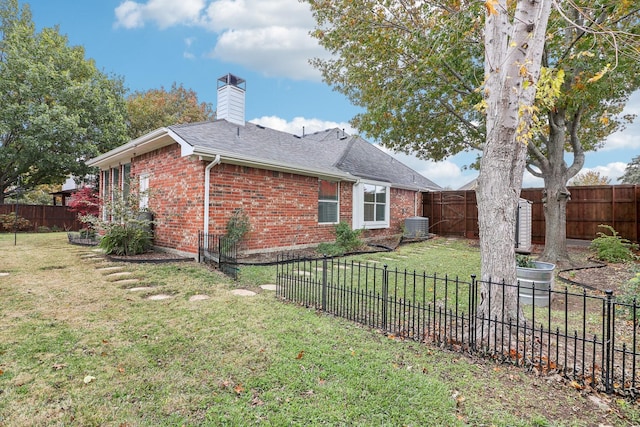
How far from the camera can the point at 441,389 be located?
8.31 feet

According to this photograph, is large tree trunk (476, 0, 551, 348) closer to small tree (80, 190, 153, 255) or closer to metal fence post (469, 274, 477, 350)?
metal fence post (469, 274, 477, 350)

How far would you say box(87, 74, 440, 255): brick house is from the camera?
7785 mm

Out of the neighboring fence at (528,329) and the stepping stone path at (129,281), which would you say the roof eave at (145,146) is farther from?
the neighboring fence at (528,329)

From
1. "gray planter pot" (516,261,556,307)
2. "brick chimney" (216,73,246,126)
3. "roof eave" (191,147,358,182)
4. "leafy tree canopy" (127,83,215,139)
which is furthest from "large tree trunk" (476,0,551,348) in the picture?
"leafy tree canopy" (127,83,215,139)

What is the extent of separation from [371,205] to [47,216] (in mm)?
18476

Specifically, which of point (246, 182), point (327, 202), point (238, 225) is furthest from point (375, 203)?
point (238, 225)

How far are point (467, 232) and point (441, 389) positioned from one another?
14.4m

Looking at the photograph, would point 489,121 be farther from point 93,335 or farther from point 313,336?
point 93,335

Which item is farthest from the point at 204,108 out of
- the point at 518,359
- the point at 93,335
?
the point at 518,359

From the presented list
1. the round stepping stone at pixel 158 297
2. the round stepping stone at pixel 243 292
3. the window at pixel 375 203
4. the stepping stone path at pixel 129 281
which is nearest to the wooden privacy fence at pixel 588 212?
the window at pixel 375 203

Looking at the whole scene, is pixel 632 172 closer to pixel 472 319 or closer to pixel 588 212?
pixel 588 212

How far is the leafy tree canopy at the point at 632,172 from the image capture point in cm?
2220

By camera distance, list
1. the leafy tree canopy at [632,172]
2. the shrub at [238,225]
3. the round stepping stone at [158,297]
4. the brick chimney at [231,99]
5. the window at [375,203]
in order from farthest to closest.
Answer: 1. the leafy tree canopy at [632,172]
2. the window at [375,203]
3. the brick chimney at [231,99]
4. the shrub at [238,225]
5. the round stepping stone at [158,297]

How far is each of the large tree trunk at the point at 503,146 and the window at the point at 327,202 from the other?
7.33 meters
